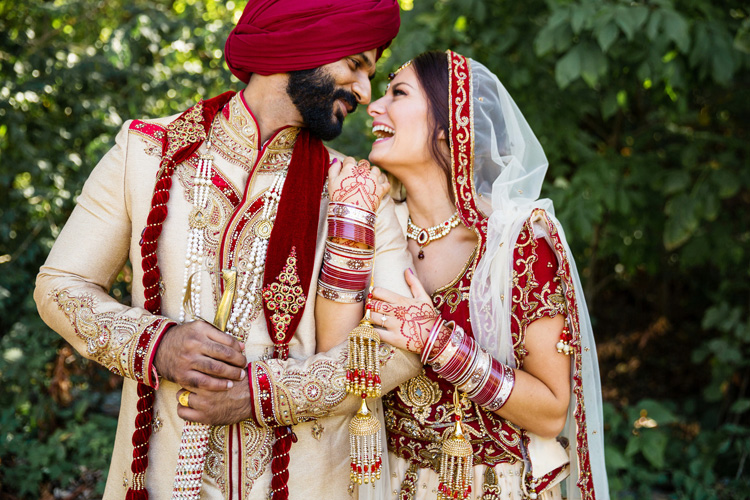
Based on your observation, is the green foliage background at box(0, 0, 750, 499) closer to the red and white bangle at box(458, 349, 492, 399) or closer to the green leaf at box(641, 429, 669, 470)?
the green leaf at box(641, 429, 669, 470)

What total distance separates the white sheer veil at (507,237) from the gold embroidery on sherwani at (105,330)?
1025 millimetres

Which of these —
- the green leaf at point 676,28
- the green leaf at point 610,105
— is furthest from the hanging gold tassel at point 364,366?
the green leaf at point 610,105

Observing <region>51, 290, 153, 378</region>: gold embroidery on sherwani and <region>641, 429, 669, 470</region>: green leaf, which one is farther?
<region>641, 429, 669, 470</region>: green leaf

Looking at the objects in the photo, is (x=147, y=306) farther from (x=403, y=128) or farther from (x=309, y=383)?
(x=403, y=128)

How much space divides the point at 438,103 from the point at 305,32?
1.79 feet

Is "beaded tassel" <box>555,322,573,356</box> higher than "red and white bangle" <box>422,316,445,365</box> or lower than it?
lower

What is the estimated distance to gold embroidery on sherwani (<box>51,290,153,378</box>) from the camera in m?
1.76

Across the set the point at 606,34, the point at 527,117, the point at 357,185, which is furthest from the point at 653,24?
the point at 357,185

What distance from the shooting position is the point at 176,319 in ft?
6.21

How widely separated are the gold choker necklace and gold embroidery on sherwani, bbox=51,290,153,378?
953mm

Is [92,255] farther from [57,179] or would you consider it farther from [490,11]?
[490,11]

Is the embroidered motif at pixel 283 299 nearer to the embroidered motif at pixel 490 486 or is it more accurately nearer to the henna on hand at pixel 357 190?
the henna on hand at pixel 357 190

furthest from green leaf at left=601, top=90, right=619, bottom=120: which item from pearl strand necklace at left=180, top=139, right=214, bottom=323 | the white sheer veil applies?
pearl strand necklace at left=180, top=139, right=214, bottom=323

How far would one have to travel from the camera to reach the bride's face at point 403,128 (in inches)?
89.4
